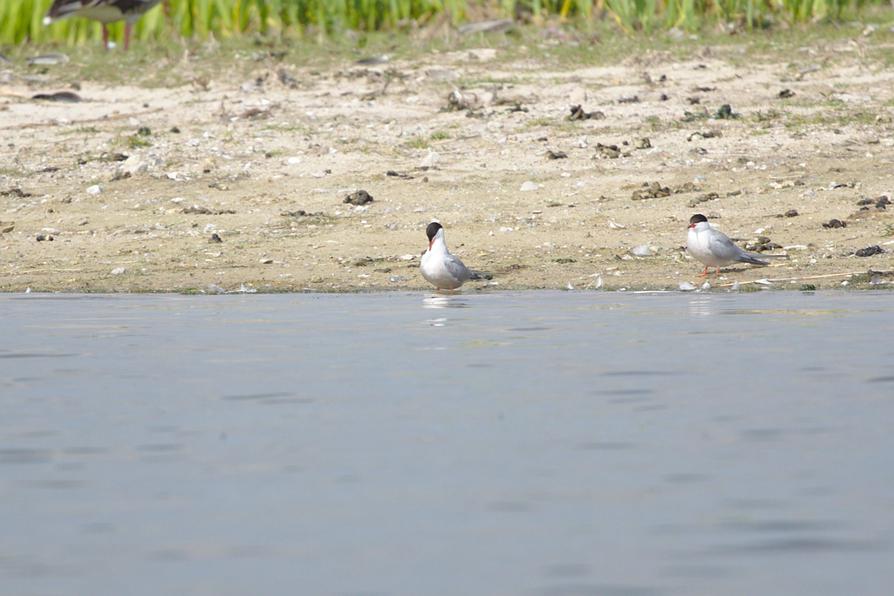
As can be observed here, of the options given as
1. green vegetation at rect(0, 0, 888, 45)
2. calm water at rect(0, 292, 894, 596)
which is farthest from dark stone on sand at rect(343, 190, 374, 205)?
green vegetation at rect(0, 0, 888, 45)

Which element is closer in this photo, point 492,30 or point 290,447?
point 290,447

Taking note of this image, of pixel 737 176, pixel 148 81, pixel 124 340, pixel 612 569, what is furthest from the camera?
pixel 148 81

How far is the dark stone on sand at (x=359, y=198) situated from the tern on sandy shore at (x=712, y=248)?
2835 millimetres

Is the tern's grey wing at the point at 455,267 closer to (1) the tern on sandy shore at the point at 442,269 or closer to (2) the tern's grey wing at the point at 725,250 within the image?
(1) the tern on sandy shore at the point at 442,269

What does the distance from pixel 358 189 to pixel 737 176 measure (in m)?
2.88

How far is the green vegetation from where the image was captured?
687 inches

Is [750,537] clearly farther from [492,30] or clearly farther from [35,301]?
[492,30]

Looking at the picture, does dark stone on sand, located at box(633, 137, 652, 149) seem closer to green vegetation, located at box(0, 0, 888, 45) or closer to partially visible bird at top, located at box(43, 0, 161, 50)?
green vegetation, located at box(0, 0, 888, 45)

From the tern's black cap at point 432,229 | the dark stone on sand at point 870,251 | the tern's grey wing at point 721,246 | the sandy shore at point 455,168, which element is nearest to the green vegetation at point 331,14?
the sandy shore at point 455,168

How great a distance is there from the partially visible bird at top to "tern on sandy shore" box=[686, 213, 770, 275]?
25.6ft

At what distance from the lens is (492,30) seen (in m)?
17.4

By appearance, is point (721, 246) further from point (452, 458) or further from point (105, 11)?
point (105, 11)

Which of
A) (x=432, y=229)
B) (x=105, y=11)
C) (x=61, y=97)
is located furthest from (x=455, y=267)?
(x=105, y=11)

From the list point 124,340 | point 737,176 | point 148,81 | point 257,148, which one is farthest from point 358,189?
point 124,340
